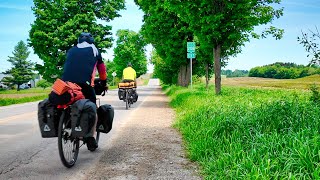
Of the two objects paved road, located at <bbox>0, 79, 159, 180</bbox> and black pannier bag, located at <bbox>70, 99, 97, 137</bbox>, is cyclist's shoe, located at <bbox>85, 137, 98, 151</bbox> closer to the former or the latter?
paved road, located at <bbox>0, 79, 159, 180</bbox>

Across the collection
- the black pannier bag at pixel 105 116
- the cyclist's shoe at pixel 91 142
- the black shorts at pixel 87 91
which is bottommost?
the cyclist's shoe at pixel 91 142

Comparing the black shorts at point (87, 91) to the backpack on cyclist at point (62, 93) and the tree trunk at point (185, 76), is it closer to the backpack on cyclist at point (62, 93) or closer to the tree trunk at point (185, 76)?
the backpack on cyclist at point (62, 93)

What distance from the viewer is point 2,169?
6.26 metres

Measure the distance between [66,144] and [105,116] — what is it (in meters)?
1.21

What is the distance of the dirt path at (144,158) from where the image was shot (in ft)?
19.3

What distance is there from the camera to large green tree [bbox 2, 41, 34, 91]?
319 ft

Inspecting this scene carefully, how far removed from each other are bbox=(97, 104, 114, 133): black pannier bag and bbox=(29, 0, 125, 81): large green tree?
36.7 m

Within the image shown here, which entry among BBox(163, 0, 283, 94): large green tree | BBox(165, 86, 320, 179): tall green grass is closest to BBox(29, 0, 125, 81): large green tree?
BBox(163, 0, 283, 94): large green tree

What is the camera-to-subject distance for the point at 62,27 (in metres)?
42.9

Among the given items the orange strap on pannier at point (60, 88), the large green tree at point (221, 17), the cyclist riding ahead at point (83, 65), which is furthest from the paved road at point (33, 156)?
the large green tree at point (221, 17)

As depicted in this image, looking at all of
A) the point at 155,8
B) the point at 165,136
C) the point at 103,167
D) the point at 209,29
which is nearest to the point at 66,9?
the point at 155,8

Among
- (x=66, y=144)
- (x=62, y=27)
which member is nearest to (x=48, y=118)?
(x=66, y=144)

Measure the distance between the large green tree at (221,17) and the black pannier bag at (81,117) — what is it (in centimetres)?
1254

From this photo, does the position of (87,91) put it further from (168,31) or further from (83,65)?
(168,31)
